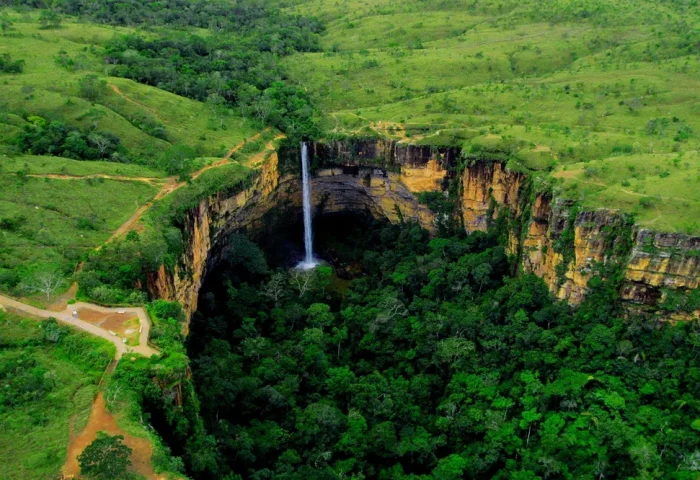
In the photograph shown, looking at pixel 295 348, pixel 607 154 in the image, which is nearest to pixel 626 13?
pixel 607 154

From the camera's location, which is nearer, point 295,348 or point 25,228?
point 25,228

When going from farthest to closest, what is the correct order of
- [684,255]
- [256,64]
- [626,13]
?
[626,13] < [256,64] < [684,255]

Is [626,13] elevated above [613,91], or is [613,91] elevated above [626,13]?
[626,13]

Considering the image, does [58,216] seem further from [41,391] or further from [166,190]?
[41,391]

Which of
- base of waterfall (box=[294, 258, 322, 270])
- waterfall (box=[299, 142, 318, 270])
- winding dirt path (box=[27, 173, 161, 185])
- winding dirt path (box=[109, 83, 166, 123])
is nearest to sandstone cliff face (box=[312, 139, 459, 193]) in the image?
waterfall (box=[299, 142, 318, 270])

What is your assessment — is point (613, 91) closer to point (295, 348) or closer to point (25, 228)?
point (295, 348)

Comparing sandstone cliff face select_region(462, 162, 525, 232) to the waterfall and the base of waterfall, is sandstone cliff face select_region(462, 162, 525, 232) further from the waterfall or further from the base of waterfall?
the waterfall

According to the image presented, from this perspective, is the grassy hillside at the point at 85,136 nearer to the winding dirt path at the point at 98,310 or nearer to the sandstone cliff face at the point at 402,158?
the winding dirt path at the point at 98,310
